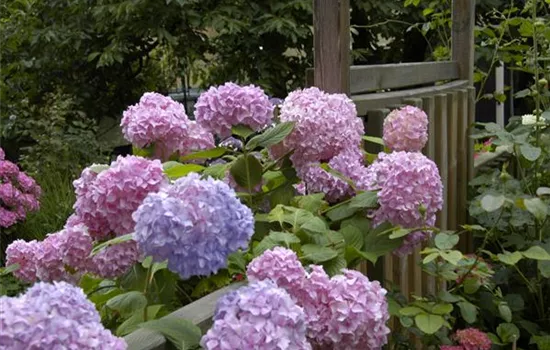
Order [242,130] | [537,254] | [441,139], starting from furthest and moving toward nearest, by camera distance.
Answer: [441,139] < [537,254] < [242,130]

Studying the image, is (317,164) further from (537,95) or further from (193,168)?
(537,95)

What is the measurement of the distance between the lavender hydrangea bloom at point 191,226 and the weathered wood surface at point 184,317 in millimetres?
84

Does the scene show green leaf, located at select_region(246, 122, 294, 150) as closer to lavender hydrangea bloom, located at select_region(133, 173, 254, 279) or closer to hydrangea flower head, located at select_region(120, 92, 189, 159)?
hydrangea flower head, located at select_region(120, 92, 189, 159)

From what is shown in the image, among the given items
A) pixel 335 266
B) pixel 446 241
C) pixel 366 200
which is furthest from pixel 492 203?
pixel 335 266

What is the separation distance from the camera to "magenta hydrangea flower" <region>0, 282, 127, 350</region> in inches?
28.4

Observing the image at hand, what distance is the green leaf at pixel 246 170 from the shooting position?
1.41 metres

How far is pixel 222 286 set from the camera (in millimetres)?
1211

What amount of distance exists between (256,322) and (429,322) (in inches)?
29.6

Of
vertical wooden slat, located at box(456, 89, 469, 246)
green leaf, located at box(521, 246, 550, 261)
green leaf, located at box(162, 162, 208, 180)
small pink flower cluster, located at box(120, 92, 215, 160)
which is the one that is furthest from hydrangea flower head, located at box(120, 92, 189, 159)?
vertical wooden slat, located at box(456, 89, 469, 246)

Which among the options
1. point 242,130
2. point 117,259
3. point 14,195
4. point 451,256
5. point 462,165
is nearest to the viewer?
point 117,259

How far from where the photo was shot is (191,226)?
893mm

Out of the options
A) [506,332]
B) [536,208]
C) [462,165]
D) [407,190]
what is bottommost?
[506,332]

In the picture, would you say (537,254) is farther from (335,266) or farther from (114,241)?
(114,241)

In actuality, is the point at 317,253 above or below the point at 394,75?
below
